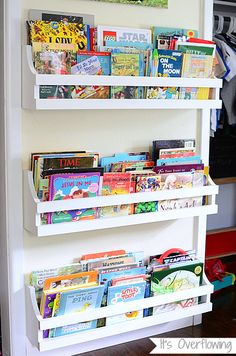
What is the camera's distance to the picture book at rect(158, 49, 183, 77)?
182 centimetres

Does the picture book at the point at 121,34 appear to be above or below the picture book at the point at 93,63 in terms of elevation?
above

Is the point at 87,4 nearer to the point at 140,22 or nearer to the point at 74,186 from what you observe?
the point at 140,22

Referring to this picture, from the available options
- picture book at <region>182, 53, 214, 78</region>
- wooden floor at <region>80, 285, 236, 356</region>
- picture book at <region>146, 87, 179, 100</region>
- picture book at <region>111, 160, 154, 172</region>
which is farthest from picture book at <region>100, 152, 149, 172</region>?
wooden floor at <region>80, 285, 236, 356</region>

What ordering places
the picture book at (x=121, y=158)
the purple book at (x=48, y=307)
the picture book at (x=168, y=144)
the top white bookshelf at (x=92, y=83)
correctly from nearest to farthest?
the top white bookshelf at (x=92, y=83), the purple book at (x=48, y=307), the picture book at (x=121, y=158), the picture book at (x=168, y=144)

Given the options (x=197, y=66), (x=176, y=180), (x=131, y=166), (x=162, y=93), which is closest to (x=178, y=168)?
(x=176, y=180)

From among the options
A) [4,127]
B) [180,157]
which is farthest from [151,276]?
[4,127]

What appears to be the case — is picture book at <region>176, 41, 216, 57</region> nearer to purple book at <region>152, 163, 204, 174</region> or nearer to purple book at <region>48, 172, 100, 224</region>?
purple book at <region>152, 163, 204, 174</region>

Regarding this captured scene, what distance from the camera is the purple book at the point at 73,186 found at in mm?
1686

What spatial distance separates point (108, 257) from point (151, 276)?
185 millimetres

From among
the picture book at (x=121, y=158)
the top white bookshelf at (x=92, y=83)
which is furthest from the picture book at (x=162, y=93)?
the picture book at (x=121, y=158)

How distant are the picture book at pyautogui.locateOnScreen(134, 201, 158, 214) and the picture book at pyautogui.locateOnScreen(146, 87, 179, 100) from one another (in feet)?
1.30

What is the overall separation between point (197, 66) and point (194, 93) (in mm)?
102

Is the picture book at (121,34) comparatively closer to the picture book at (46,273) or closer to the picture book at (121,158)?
the picture book at (121,158)

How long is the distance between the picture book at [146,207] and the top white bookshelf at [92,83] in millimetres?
361
